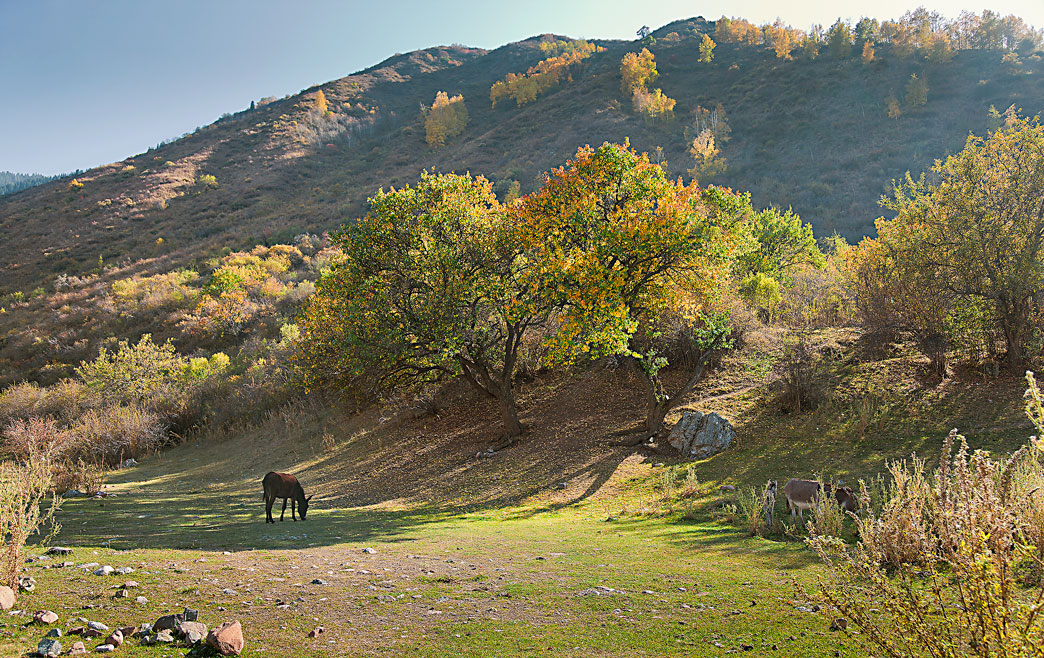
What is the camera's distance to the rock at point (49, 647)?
298 cm

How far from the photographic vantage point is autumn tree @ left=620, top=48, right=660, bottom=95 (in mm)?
90438

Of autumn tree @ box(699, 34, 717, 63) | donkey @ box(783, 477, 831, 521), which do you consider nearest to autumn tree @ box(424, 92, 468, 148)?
autumn tree @ box(699, 34, 717, 63)

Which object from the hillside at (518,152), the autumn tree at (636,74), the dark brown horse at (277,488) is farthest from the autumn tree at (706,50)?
the dark brown horse at (277,488)

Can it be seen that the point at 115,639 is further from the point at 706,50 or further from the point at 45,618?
the point at 706,50

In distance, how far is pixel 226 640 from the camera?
127 inches

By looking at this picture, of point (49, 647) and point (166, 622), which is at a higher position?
point (49, 647)

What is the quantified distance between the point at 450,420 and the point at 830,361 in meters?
11.8

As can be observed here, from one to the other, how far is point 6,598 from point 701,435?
39.2 feet

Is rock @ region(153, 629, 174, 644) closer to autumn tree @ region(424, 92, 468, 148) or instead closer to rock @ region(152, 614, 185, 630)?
rock @ region(152, 614, 185, 630)

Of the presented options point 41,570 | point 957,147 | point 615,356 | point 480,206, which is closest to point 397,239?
point 480,206

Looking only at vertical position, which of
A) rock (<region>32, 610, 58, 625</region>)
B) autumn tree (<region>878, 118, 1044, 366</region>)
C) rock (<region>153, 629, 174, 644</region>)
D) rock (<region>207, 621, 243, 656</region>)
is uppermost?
autumn tree (<region>878, 118, 1044, 366</region>)

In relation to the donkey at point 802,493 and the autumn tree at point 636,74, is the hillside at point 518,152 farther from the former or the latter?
the donkey at point 802,493

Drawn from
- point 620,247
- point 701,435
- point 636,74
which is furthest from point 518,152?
point 701,435

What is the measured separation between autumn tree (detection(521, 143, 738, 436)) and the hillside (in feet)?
137
